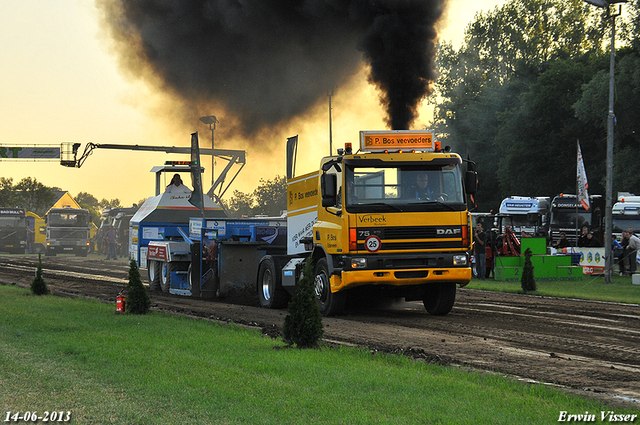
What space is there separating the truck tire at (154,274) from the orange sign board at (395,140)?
9.57 metres

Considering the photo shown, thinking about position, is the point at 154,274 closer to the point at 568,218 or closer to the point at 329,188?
the point at 329,188

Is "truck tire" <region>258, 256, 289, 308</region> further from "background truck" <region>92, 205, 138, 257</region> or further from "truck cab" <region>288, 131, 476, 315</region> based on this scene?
"background truck" <region>92, 205, 138, 257</region>

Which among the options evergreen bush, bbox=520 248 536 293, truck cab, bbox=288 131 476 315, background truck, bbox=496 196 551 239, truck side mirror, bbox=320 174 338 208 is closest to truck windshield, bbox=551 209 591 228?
background truck, bbox=496 196 551 239

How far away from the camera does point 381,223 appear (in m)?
12.8

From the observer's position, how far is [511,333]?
37.6ft

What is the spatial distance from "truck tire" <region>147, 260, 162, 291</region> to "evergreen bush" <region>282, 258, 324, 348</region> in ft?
39.4

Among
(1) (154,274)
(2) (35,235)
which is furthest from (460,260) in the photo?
(2) (35,235)

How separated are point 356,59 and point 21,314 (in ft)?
38.0

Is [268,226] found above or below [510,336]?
above

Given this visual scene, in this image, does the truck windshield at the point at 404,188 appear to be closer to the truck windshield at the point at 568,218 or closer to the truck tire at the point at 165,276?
the truck tire at the point at 165,276

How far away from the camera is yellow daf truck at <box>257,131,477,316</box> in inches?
505

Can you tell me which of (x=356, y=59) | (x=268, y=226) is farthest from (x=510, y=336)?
(x=356, y=59)

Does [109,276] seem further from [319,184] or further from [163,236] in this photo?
[319,184]

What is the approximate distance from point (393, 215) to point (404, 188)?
1.80 ft
